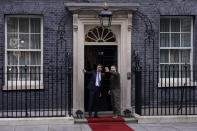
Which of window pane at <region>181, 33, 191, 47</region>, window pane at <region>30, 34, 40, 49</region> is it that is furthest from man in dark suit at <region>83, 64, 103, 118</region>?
window pane at <region>181, 33, 191, 47</region>

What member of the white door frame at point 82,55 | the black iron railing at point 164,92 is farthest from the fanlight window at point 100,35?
the black iron railing at point 164,92

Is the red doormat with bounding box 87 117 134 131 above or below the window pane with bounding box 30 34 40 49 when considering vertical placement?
below

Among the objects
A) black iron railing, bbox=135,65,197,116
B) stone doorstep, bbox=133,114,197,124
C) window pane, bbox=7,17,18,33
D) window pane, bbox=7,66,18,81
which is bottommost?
stone doorstep, bbox=133,114,197,124

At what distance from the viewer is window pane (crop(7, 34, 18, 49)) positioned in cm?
1384

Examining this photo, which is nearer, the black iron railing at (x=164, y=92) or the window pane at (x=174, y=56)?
the black iron railing at (x=164, y=92)

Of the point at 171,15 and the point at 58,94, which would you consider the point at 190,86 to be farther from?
the point at 58,94

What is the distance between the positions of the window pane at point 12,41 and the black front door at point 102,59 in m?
2.36

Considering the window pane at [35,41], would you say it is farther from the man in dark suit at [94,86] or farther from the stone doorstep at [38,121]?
the stone doorstep at [38,121]

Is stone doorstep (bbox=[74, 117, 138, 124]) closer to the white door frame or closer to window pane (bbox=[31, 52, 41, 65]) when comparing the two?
the white door frame

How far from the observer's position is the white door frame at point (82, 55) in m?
13.7

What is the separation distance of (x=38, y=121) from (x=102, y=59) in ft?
11.0

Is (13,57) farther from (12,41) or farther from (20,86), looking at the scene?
(20,86)

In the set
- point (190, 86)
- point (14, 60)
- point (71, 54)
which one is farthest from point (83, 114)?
point (190, 86)

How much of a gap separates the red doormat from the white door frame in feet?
3.33
